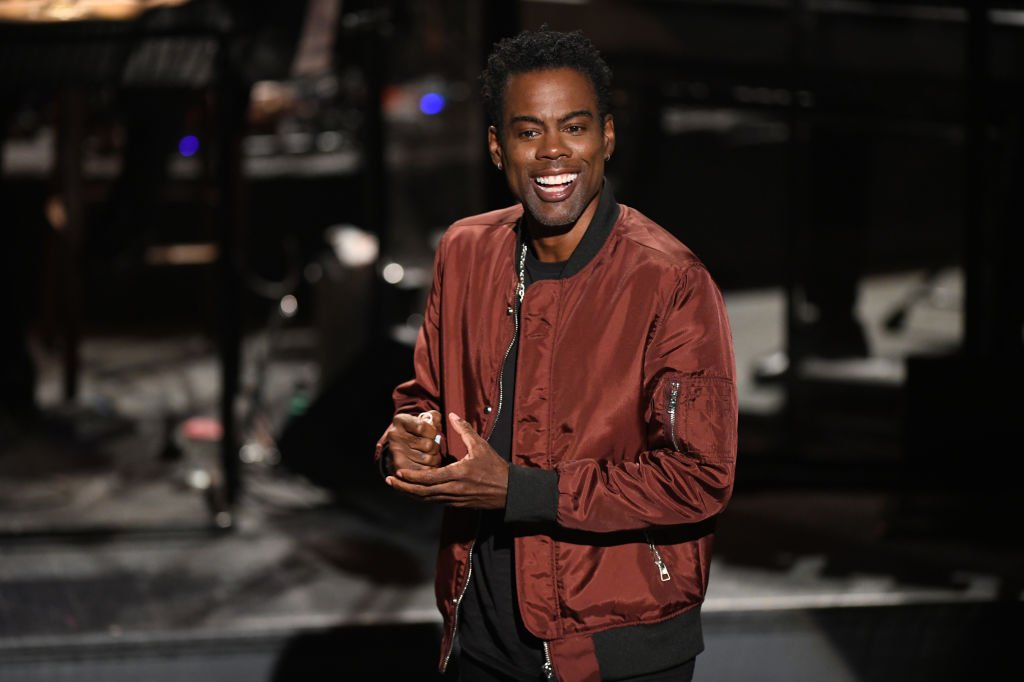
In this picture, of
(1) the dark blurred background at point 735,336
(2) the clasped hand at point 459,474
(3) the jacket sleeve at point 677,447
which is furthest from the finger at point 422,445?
(1) the dark blurred background at point 735,336

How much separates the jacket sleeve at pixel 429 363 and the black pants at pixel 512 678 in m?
0.43

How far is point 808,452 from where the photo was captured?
20.4ft

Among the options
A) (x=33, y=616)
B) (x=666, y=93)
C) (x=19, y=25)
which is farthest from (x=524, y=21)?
(x=33, y=616)

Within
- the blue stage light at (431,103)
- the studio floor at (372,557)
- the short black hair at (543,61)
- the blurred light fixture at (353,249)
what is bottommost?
the studio floor at (372,557)

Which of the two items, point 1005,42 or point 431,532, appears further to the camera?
point 1005,42

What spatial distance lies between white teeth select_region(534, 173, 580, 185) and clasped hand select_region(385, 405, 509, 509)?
0.39 metres

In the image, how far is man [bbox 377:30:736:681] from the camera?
213 cm

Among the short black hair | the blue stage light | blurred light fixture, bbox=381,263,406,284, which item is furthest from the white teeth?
the blue stage light

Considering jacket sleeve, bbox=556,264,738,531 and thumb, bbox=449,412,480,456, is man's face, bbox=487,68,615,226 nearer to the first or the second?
jacket sleeve, bbox=556,264,738,531

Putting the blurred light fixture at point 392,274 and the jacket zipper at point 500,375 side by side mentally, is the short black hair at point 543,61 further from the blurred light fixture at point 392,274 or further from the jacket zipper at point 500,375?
the blurred light fixture at point 392,274

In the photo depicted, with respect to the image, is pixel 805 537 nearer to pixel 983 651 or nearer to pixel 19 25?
pixel 983 651

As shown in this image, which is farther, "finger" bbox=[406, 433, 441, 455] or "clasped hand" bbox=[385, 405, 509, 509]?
"finger" bbox=[406, 433, 441, 455]

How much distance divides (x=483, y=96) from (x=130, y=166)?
16.9ft

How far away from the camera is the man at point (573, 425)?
2.13m
